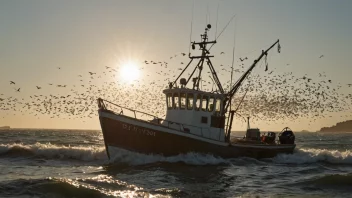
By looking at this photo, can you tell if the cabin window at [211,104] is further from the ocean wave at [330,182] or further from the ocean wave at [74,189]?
the ocean wave at [74,189]

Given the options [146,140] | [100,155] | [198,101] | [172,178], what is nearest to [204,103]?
[198,101]

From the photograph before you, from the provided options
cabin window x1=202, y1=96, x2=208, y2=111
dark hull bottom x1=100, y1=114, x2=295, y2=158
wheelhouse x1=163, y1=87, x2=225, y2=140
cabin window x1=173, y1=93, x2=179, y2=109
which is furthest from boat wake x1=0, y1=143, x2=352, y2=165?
cabin window x1=173, y1=93, x2=179, y2=109

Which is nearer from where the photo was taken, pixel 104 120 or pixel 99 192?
pixel 99 192

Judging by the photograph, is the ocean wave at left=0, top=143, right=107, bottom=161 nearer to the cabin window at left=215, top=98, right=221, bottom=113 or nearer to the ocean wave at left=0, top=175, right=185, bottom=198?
the cabin window at left=215, top=98, right=221, bottom=113

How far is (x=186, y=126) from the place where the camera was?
Result: 941 inches

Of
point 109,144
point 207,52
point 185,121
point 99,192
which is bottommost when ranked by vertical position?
point 99,192

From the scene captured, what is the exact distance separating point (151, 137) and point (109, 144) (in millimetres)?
2571

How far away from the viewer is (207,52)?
84.4ft

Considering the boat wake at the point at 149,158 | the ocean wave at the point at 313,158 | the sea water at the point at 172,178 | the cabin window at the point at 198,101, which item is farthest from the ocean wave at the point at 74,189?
the ocean wave at the point at 313,158

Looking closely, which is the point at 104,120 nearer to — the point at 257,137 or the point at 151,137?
the point at 151,137

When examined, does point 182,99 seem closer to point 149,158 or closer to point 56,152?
point 149,158

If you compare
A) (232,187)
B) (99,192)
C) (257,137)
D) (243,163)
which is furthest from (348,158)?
(99,192)

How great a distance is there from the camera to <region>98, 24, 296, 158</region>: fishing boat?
22547 mm

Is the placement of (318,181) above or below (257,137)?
below
